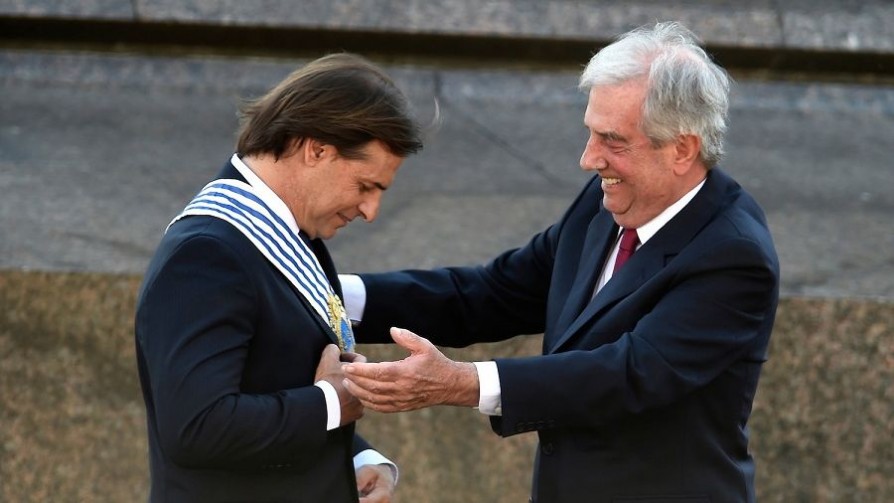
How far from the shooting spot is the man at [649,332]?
2988mm

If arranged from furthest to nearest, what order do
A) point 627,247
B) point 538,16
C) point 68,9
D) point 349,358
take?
point 538,16 → point 68,9 → point 627,247 → point 349,358

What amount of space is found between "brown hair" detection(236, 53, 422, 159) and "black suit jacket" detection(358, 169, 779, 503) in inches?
22.7

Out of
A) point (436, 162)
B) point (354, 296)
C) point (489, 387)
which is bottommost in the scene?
point (436, 162)

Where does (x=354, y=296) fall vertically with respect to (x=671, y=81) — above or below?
below

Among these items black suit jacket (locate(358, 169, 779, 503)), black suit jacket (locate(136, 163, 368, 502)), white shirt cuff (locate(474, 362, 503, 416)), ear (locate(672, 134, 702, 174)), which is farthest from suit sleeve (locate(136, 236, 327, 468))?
ear (locate(672, 134, 702, 174))

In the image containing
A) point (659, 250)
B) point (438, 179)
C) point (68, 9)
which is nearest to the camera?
point (659, 250)

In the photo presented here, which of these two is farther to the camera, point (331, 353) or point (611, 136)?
point (611, 136)

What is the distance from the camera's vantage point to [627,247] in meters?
3.20

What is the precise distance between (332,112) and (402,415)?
2031 mm

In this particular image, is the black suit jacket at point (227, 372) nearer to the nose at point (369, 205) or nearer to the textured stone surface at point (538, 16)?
the nose at point (369, 205)

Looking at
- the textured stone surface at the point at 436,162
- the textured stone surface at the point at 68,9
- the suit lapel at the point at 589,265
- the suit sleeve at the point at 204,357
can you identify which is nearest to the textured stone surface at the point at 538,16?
the textured stone surface at the point at 68,9

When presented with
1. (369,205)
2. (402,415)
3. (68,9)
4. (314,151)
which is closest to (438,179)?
(402,415)

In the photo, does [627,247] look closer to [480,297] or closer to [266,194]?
[480,297]

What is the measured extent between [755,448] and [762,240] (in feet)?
6.05
